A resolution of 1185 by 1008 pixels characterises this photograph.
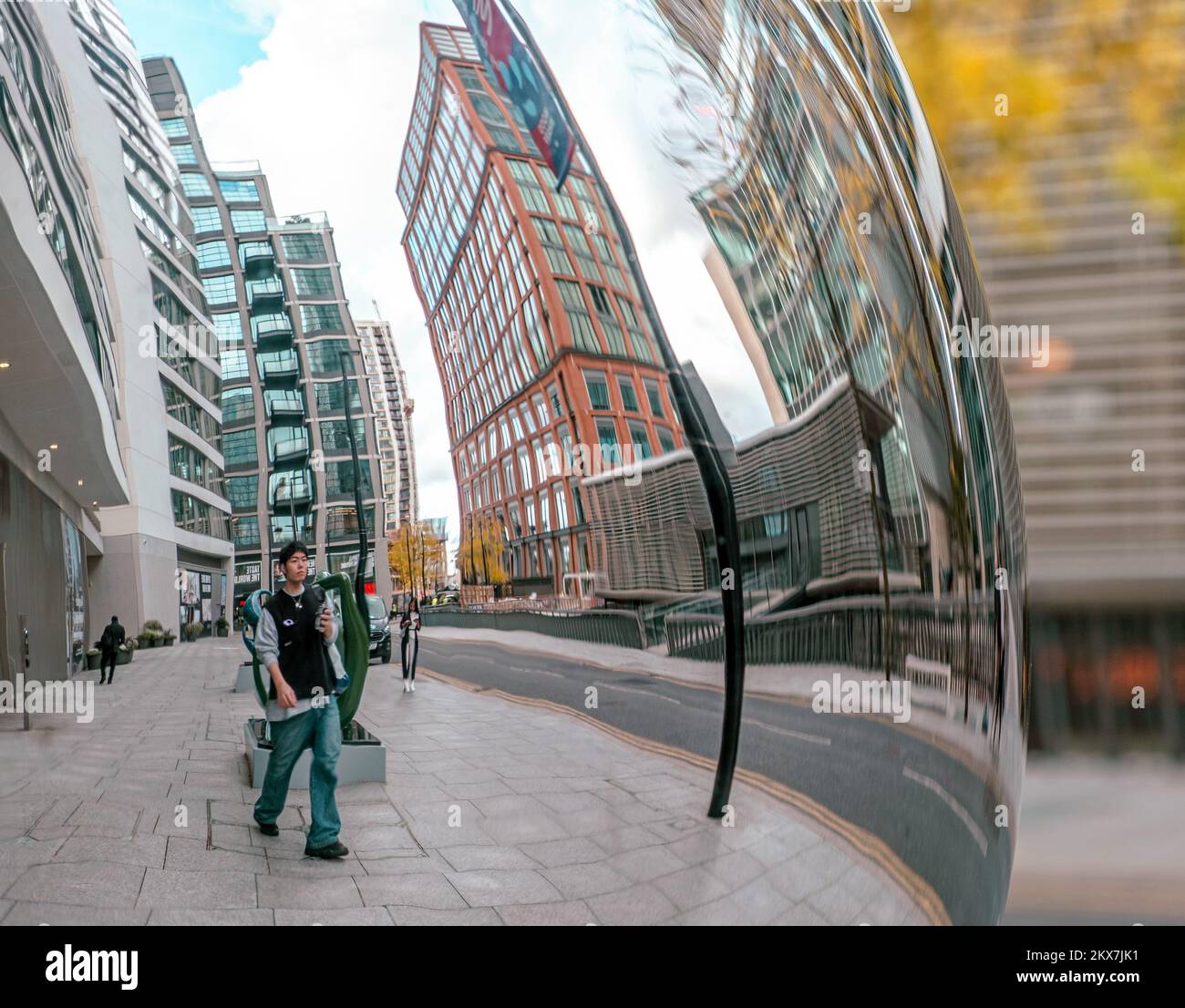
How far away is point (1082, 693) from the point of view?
4.01 metres

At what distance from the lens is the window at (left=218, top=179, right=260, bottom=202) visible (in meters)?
0.65

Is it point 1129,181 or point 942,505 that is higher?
point 1129,181

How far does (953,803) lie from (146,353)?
80cm

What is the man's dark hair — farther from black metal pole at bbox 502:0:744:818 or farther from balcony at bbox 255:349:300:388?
black metal pole at bbox 502:0:744:818

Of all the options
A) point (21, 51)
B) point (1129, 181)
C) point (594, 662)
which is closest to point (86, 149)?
point (21, 51)

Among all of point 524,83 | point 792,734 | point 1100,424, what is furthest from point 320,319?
point 1100,424

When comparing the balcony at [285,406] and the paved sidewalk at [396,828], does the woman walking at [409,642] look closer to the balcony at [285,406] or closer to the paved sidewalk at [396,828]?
the paved sidewalk at [396,828]

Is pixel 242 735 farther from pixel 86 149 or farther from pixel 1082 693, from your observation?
pixel 1082 693

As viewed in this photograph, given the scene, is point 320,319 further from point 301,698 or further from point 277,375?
point 301,698

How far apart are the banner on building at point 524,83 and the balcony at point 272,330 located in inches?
9.1

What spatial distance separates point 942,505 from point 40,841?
74cm

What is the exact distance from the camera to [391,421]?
696 mm

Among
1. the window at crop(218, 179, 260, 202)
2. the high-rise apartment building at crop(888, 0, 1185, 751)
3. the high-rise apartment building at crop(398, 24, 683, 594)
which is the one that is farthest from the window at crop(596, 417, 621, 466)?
the high-rise apartment building at crop(888, 0, 1185, 751)

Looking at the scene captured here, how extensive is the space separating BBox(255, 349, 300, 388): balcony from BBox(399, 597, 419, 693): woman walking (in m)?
0.20
